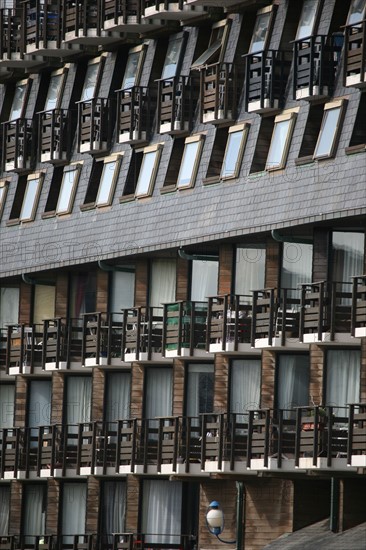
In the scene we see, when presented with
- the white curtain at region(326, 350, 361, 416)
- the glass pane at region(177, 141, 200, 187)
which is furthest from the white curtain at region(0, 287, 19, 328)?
the white curtain at region(326, 350, 361, 416)

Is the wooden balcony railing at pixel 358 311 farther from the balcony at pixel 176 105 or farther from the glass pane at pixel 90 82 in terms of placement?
the glass pane at pixel 90 82

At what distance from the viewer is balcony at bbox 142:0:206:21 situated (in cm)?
8475

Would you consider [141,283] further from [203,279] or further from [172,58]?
[172,58]

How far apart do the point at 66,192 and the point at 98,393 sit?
765 cm

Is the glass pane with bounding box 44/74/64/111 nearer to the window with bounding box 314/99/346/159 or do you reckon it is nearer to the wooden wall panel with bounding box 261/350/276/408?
the wooden wall panel with bounding box 261/350/276/408

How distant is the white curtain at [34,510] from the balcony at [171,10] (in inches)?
701

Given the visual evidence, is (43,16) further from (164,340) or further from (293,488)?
(293,488)

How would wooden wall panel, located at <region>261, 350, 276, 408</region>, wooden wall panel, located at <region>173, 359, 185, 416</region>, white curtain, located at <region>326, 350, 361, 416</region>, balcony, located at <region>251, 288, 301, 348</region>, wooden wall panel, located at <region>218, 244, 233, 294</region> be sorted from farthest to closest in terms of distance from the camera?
wooden wall panel, located at <region>173, 359, 185, 416</region> < wooden wall panel, located at <region>218, 244, 233, 294</region> < wooden wall panel, located at <region>261, 350, 276, 408</region> < balcony, located at <region>251, 288, 301, 348</region> < white curtain, located at <region>326, 350, 361, 416</region>

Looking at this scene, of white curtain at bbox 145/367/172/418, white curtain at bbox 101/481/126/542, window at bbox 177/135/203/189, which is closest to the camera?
window at bbox 177/135/203/189

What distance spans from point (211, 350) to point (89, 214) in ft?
36.8

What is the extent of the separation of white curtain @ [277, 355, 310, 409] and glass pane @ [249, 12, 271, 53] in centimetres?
954

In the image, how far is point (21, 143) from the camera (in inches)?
3780

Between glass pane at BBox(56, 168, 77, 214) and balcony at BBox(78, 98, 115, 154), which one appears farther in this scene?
glass pane at BBox(56, 168, 77, 214)

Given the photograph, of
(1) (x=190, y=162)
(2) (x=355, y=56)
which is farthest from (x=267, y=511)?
(2) (x=355, y=56)
